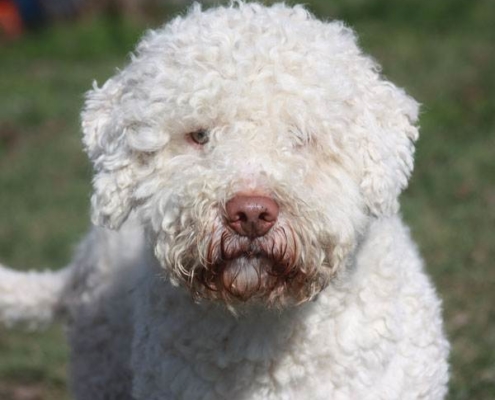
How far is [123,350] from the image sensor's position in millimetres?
5250

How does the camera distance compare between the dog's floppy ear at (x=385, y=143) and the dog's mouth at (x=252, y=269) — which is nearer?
the dog's mouth at (x=252, y=269)

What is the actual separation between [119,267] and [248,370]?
1.29m

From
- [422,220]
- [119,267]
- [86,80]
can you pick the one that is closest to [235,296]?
[119,267]

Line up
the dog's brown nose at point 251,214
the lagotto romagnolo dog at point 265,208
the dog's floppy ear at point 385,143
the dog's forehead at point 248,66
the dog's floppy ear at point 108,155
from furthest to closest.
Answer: the dog's floppy ear at point 108,155 → the dog's floppy ear at point 385,143 → the dog's forehead at point 248,66 → the lagotto romagnolo dog at point 265,208 → the dog's brown nose at point 251,214

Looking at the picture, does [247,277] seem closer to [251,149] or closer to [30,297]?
[251,149]

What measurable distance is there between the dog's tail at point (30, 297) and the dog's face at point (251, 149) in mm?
1706

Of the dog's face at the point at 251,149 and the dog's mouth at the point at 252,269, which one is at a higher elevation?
the dog's face at the point at 251,149

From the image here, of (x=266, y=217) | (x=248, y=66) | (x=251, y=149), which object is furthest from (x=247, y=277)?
(x=248, y=66)

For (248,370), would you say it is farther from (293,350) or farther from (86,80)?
(86,80)

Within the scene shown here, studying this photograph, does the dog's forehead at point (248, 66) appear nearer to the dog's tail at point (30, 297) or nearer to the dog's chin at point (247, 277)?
the dog's chin at point (247, 277)

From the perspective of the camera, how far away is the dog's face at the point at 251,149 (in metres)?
3.66

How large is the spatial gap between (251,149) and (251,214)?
0.28m

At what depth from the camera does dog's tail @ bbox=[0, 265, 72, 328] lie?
18.9 ft

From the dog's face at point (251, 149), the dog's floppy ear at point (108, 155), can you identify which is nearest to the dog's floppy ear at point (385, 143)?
the dog's face at point (251, 149)
